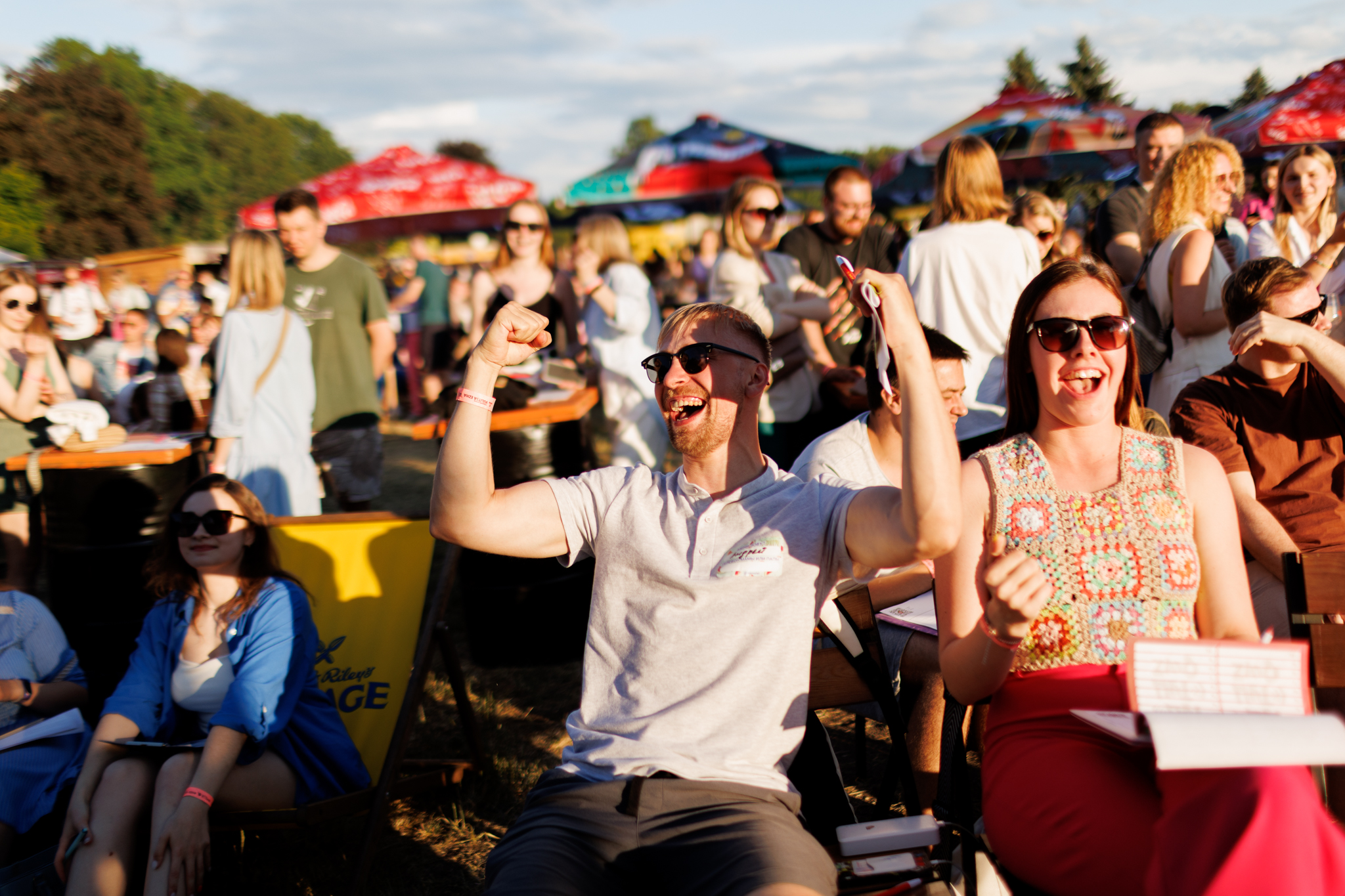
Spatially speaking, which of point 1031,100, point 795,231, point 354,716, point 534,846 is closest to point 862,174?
point 795,231

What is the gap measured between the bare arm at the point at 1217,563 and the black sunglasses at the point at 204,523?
2617mm

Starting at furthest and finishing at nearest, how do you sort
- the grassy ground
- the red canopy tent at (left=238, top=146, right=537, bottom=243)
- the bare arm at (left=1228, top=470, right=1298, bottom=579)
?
the red canopy tent at (left=238, top=146, right=537, bottom=243) → the grassy ground → the bare arm at (left=1228, top=470, right=1298, bottom=579)

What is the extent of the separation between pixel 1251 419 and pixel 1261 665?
1.60 m

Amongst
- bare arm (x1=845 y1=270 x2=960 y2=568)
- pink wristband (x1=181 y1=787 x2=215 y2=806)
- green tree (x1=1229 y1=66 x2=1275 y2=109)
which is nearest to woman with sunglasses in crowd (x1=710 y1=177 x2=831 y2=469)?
bare arm (x1=845 y1=270 x2=960 y2=568)

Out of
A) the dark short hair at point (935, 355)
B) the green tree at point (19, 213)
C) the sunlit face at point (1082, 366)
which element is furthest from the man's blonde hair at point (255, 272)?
the green tree at point (19, 213)

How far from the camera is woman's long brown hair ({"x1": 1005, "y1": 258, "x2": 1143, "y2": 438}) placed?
2.23 metres

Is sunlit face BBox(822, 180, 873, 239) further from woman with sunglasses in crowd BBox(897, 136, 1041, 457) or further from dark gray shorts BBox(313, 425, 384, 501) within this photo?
dark gray shorts BBox(313, 425, 384, 501)

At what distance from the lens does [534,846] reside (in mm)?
1888

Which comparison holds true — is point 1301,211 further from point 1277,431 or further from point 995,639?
point 995,639

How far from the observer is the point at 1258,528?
9.20ft

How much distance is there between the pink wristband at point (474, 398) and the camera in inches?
78.8

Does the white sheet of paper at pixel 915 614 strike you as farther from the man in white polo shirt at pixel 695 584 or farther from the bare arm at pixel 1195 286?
the bare arm at pixel 1195 286

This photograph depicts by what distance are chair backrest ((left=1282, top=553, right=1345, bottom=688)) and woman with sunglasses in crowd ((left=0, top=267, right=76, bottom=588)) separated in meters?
5.40

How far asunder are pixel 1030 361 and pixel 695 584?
977mm
